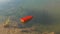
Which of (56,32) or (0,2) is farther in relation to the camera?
(0,2)

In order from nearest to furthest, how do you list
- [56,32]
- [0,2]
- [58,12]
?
1. [56,32]
2. [58,12]
3. [0,2]

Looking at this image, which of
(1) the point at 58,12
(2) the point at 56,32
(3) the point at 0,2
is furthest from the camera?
(3) the point at 0,2

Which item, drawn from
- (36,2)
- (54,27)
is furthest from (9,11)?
(54,27)

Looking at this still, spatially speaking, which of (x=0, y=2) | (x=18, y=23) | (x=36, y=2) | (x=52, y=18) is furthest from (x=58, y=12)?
(x=0, y=2)

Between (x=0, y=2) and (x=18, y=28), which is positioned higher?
(x=0, y=2)

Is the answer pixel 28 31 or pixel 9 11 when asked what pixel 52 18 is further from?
pixel 9 11

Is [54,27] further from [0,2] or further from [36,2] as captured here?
[0,2]
